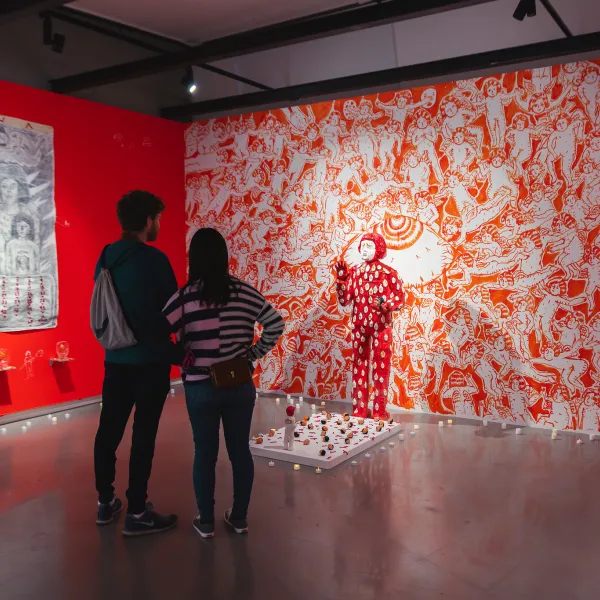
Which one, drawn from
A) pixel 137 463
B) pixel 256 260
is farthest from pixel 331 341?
pixel 137 463

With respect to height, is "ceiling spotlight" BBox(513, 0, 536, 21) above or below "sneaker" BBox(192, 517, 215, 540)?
above

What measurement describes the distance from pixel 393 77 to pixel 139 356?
3588 millimetres

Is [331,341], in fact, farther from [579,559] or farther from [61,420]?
[579,559]

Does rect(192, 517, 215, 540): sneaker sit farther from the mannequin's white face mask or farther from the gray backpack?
the mannequin's white face mask

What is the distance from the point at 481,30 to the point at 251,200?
99.9 inches

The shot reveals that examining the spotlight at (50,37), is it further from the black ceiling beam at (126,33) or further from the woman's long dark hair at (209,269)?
the woman's long dark hair at (209,269)

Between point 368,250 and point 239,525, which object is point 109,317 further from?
point 368,250

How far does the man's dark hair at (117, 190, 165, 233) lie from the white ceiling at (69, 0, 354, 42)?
3.08 meters

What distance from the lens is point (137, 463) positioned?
304cm

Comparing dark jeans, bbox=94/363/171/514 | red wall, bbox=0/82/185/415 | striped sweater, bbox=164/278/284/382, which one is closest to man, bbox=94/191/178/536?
dark jeans, bbox=94/363/171/514

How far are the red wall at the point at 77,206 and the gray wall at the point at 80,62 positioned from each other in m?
0.22

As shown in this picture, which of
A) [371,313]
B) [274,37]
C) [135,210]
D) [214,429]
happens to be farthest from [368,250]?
[214,429]

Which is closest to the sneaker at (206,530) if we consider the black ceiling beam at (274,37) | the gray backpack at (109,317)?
the gray backpack at (109,317)

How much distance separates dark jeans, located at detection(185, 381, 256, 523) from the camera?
2840 millimetres
